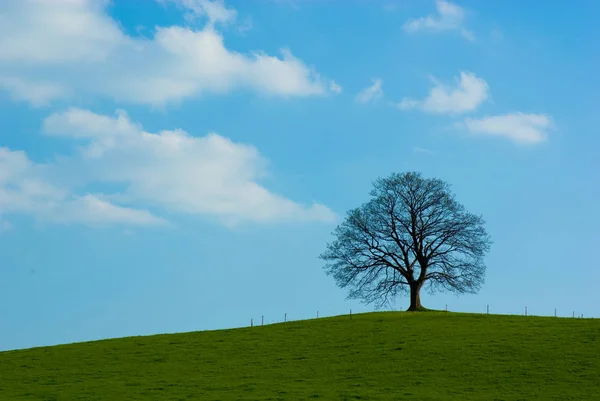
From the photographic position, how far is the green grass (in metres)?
38.4

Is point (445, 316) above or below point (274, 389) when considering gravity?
above

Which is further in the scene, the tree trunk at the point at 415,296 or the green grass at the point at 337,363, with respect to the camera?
the tree trunk at the point at 415,296

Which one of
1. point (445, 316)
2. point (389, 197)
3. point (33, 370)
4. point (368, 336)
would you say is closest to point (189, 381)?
point (33, 370)

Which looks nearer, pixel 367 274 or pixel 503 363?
pixel 503 363

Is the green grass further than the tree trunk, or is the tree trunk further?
the tree trunk

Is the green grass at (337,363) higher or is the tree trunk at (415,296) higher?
the tree trunk at (415,296)

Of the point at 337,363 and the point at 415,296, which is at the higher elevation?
the point at 415,296

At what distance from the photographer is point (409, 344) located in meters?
50.2

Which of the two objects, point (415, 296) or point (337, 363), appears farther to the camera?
point (415, 296)

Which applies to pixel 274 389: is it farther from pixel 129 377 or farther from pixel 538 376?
pixel 538 376

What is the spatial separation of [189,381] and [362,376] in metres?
9.88

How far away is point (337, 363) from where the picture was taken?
1800 inches

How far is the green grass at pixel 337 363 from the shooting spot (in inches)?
1511

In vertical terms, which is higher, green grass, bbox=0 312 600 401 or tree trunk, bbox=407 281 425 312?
tree trunk, bbox=407 281 425 312
